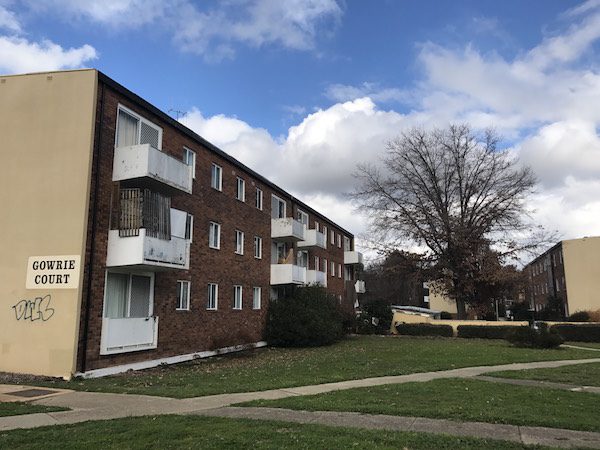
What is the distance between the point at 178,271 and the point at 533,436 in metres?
13.6

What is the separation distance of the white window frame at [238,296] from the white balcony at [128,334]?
6.80 meters

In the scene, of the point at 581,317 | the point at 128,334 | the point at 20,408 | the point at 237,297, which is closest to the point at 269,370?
the point at 128,334

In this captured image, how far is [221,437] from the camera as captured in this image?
20.6 ft

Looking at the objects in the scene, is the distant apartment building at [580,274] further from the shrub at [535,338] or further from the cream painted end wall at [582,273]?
the shrub at [535,338]

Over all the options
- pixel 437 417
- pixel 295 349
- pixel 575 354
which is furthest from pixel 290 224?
pixel 437 417

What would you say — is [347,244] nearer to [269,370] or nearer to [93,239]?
[269,370]

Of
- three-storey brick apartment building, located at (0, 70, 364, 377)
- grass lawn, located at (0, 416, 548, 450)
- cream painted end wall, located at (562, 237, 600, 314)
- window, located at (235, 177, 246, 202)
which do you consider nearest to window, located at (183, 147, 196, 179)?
three-storey brick apartment building, located at (0, 70, 364, 377)

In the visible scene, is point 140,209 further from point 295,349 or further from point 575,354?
point 575,354

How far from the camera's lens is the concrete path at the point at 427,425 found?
6289 millimetres

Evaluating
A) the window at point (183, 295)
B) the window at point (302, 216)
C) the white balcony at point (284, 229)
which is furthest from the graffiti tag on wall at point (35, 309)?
the window at point (302, 216)

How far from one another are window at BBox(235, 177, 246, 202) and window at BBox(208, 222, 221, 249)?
2.62 m

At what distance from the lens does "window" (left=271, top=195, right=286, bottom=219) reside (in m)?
28.4

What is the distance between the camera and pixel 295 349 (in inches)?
926

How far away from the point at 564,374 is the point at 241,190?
50.8 feet
